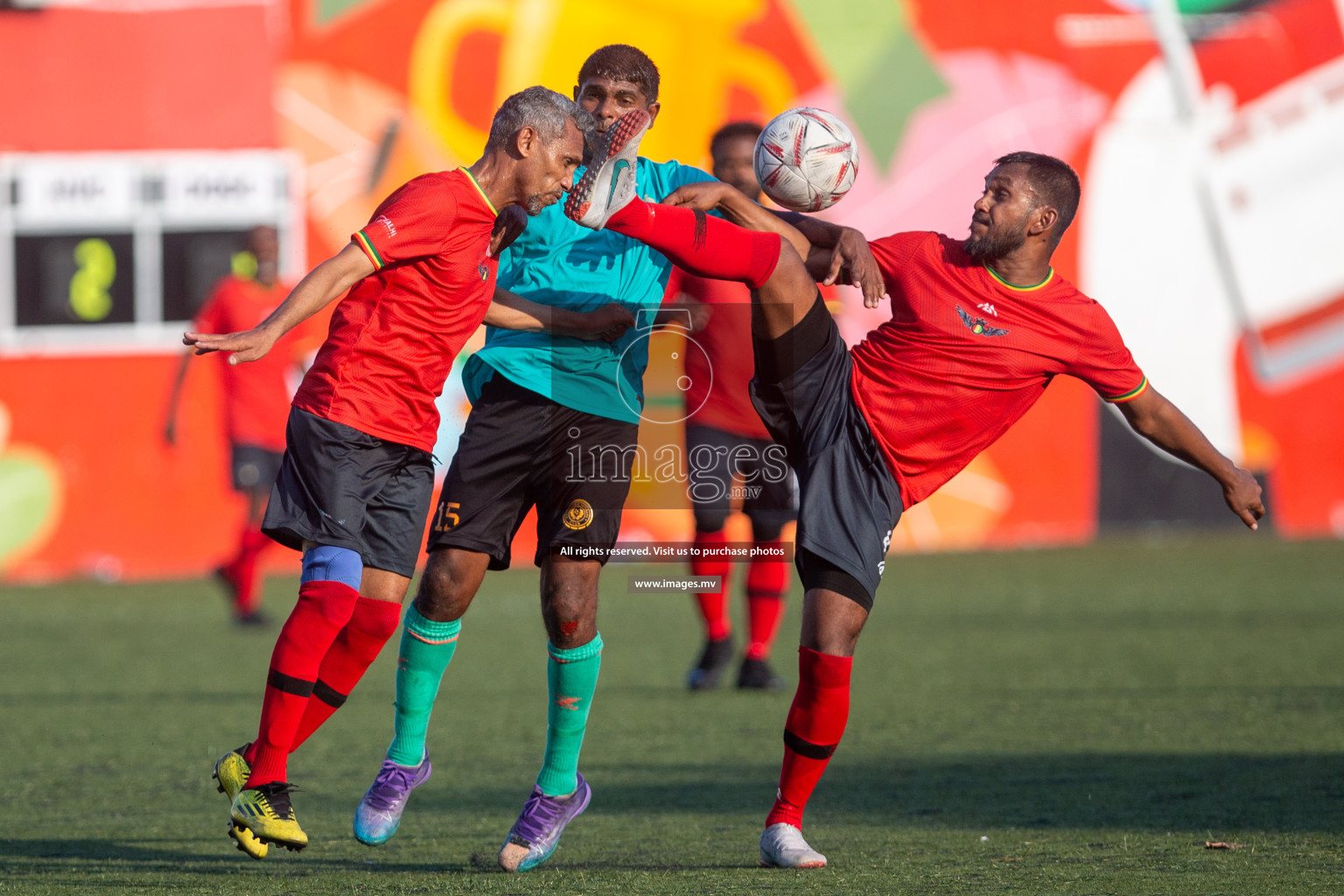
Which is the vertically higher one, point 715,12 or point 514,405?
point 715,12

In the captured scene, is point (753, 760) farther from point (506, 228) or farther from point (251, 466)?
point (251, 466)

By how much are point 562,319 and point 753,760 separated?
1.99m

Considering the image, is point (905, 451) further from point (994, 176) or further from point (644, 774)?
point (644, 774)

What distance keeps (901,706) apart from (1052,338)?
2.81 metres

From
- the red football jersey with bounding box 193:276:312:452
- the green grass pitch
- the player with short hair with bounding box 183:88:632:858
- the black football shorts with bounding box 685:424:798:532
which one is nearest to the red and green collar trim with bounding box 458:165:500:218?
the player with short hair with bounding box 183:88:632:858

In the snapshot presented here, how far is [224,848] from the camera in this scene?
4312mm

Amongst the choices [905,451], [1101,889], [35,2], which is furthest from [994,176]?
[35,2]

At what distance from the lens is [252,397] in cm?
1016

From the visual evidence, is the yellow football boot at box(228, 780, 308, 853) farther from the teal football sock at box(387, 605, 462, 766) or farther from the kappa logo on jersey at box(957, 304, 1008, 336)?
the kappa logo on jersey at box(957, 304, 1008, 336)

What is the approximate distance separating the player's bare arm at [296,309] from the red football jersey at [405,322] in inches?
5.6

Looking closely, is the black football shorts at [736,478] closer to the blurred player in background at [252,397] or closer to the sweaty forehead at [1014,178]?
the sweaty forehead at [1014,178]

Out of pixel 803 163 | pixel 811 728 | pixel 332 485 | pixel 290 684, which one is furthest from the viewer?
pixel 803 163

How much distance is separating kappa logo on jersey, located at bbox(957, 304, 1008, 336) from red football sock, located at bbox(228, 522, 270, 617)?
20.0ft

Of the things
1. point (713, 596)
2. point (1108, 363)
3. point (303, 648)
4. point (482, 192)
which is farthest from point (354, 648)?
point (713, 596)
